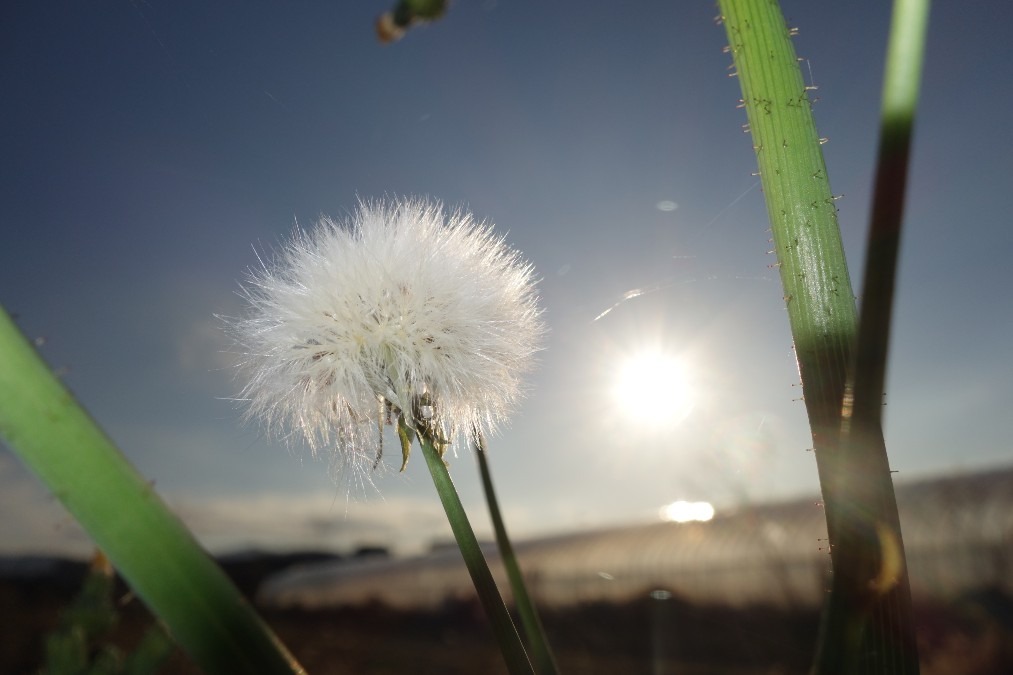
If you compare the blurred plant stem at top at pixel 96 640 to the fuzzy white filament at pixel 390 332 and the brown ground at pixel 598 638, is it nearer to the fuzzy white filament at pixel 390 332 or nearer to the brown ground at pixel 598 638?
the brown ground at pixel 598 638

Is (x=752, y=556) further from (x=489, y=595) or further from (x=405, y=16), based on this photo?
(x=405, y=16)

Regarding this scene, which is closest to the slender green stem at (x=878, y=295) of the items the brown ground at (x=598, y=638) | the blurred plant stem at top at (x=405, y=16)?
the blurred plant stem at top at (x=405, y=16)

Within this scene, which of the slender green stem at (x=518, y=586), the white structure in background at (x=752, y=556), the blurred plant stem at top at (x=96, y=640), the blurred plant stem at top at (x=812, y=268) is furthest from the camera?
the white structure in background at (x=752, y=556)

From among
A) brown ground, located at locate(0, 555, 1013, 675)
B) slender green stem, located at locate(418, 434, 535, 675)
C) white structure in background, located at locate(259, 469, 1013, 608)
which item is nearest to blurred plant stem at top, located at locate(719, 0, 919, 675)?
white structure in background, located at locate(259, 469, 1013, 608)

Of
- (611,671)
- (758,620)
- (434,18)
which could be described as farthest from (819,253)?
(611,671)

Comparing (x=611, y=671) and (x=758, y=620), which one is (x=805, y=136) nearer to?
(x=758, y=620)
